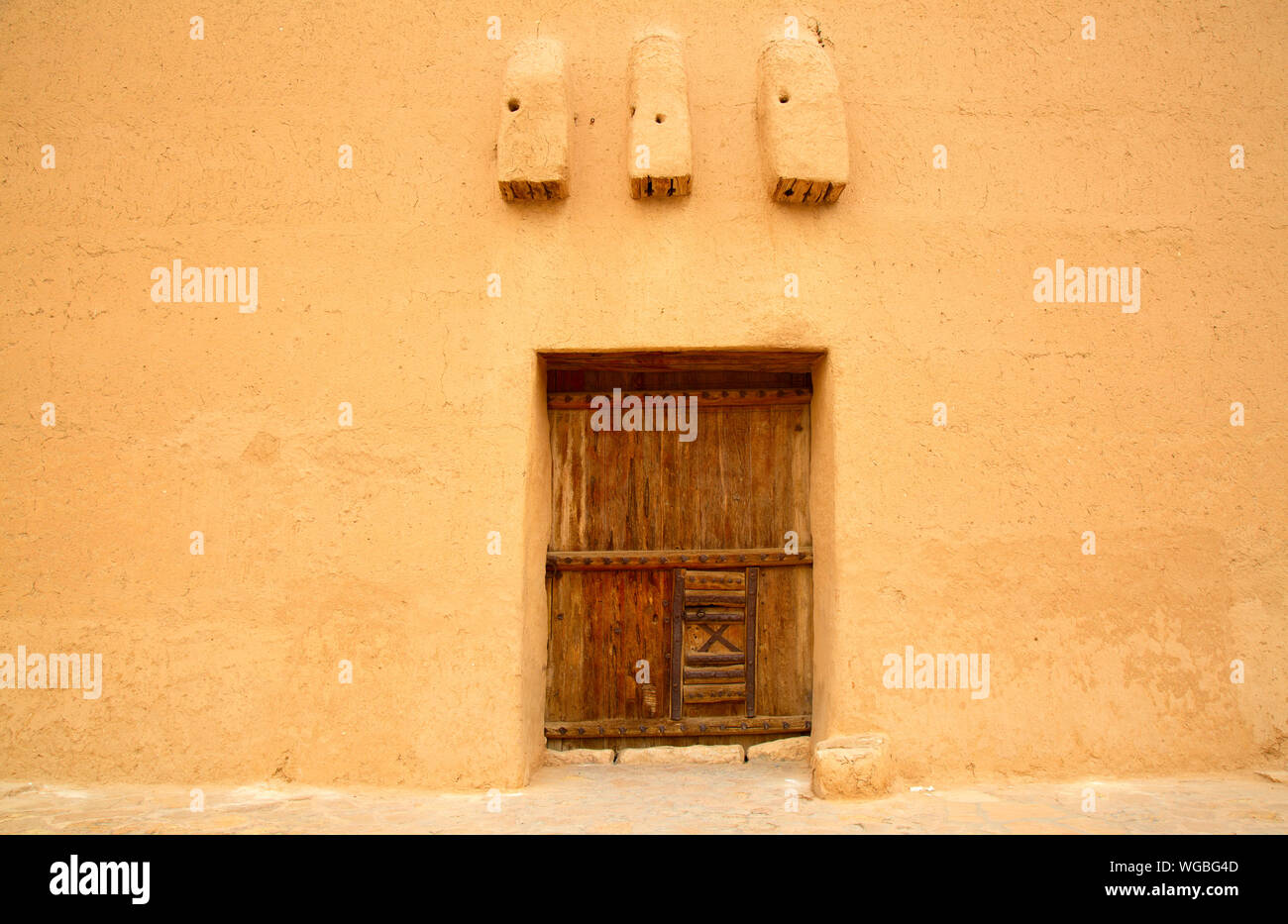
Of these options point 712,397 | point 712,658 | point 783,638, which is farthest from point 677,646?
point 712,397

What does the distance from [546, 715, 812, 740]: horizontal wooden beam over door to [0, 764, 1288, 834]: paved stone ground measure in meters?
0.39

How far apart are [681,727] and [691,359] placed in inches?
73.1

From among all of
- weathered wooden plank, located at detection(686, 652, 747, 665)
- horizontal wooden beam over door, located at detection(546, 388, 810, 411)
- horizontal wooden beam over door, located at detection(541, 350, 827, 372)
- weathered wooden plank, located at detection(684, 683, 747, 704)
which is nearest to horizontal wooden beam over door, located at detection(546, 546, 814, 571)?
A: weathered wooden plank, located at detection(686, 652, 747, 665)

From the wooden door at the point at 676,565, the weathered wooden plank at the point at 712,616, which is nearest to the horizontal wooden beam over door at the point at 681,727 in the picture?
the wooden door at the point at 676,565

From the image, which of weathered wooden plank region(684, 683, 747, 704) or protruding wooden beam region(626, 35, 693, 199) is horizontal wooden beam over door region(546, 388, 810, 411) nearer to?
protruding wooden beam region(626, 35, 693, 199)

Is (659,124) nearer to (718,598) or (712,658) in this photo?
(718,598)

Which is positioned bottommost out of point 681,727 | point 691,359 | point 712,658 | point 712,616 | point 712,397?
point 681,727

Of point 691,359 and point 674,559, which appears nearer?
point 691,359

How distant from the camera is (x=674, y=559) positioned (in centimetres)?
479

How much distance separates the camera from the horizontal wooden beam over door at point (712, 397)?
4.86 m

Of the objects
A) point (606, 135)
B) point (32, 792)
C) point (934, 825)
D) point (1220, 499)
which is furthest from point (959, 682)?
point (32, 792)

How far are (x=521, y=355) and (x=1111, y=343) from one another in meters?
2.75

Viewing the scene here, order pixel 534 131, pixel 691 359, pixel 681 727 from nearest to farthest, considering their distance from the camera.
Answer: pixel 534 131 < pixel 691 359 < pixel 681 727

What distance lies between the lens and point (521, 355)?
4309 mm
